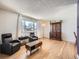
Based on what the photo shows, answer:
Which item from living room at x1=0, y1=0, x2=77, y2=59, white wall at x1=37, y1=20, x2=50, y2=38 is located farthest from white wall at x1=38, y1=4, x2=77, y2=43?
white wall at x1=37, y1=20, x2=50, y2=38

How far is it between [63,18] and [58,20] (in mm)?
603

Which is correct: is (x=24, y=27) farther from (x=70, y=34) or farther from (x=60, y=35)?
(x=70, y=34)

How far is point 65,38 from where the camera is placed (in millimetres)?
8141

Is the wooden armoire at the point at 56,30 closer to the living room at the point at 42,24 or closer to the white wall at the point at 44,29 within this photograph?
the living room at the point at 42,24

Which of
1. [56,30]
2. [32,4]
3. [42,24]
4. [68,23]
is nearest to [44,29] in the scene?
[42,24]

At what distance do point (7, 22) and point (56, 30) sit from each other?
535 centimetres

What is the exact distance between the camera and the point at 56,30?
Answer: 882 cm

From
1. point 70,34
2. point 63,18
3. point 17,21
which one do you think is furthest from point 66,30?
point 17,21

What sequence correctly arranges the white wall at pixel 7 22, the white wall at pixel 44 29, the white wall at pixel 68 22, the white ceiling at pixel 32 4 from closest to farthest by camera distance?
the white ceiling at pixel 32 4, the white wall at pixel 7 22, the white wall at pixel 68 22, the white wall at pixel 44 29

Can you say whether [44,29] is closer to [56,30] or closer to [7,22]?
[56,30]

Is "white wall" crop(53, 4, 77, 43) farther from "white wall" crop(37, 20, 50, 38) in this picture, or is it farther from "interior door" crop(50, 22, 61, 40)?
"white wall" crop(37, 20, 50, 38)

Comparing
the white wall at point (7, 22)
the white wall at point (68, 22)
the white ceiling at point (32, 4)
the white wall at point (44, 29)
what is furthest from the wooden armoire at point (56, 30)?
the white wall at point (7, 22)

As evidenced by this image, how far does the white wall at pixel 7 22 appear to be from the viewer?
193 inches

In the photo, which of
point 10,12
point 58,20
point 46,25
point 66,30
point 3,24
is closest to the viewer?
point 3,24
